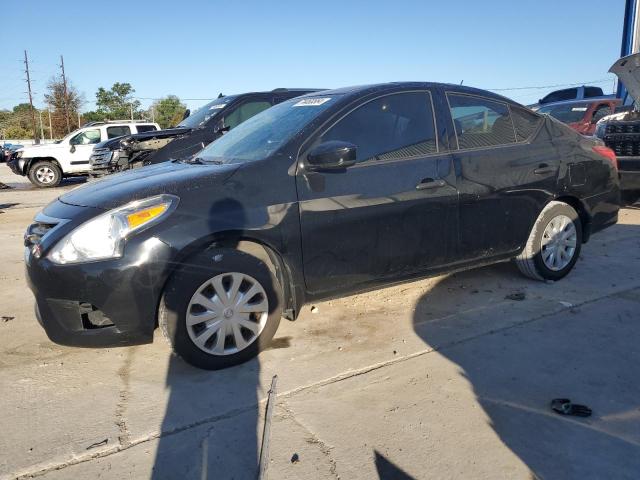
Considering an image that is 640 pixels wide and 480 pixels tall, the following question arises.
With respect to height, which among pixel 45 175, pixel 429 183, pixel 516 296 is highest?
pixel 45 175

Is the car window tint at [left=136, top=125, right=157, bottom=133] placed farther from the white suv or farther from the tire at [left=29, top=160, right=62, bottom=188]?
the tire at [left=29, top=160, right=62, bottom=188]

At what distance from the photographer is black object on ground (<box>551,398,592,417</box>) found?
2.61m

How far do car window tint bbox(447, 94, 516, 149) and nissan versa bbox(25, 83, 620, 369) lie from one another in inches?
0.5

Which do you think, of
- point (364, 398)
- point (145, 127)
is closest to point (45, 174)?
point (145, 127)

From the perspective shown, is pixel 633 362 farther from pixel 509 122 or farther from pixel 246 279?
pixel 246 279

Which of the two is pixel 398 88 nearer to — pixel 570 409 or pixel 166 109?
pixel 570 409

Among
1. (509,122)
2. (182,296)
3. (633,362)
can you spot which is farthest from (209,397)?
(509,122)

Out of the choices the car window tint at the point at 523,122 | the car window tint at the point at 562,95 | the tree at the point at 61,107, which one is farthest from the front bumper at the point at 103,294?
the tree at the point at 61,107

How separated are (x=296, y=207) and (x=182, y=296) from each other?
0.88 meters

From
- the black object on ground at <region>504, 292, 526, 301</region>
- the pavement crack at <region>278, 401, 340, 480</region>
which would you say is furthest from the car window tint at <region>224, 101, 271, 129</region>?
the pavement crack at <region>278, 401, 340, 480</region>

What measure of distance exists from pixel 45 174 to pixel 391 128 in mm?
15000

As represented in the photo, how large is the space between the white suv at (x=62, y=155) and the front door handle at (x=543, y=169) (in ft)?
44.8

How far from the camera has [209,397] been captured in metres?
2.86

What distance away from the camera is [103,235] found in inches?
114
